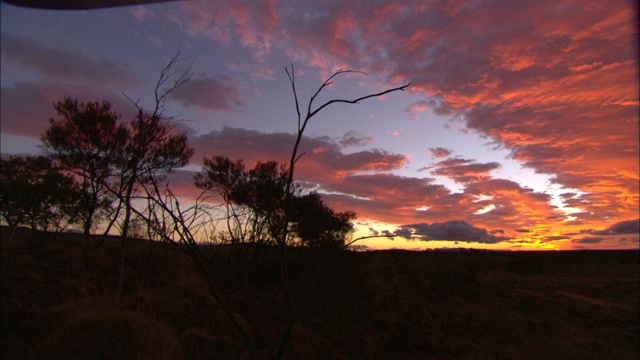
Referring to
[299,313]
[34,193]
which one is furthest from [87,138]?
[299,313]

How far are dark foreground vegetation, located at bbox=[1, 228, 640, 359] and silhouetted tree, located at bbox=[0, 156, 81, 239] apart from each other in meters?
2.90

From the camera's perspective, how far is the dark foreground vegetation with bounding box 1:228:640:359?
189 inches

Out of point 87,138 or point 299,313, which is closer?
point 299,313

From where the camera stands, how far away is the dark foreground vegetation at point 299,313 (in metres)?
4.81

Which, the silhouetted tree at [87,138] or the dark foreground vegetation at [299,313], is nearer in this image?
the dark foreground vegetation at [299,313]

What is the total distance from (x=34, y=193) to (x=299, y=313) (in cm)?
1503

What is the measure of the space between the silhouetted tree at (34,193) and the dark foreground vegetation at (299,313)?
290 cm

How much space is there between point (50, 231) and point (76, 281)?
11815 mm

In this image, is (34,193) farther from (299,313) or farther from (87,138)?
(299,313)

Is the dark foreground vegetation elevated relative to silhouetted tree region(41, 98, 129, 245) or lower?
lower

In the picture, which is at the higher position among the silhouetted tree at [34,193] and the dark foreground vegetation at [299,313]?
the silhouetted tree at [34,193]

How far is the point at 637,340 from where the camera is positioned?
8.70 m

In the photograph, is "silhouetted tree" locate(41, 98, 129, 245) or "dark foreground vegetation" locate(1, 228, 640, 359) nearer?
"dark foreground vegetation" locate(1, 228, 640, 359)

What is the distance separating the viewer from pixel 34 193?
15273 mm
